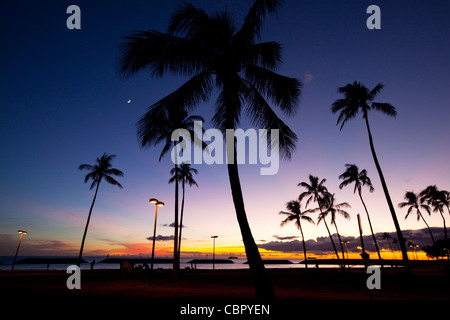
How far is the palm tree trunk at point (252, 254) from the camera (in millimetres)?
5965

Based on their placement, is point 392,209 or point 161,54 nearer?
point 161,54

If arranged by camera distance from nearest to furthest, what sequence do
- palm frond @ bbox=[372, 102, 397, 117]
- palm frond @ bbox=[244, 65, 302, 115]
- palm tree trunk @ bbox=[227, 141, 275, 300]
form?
palm tree trunk @ bbox=[227, 141, 275, 300] → palm frond @ bbox=[244, 65, 302, 115] → palm frond @ bbox=[372, 102, 397, 117]

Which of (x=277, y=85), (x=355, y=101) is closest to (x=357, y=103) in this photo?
(x=355, y=101)

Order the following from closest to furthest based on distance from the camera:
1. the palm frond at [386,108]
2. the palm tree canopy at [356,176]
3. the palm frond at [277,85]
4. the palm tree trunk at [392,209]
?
the palm frond at [277,85], the palm tree trunk at [392,209], the palm frond at [386,108], the palm tree canopy at [356,176]

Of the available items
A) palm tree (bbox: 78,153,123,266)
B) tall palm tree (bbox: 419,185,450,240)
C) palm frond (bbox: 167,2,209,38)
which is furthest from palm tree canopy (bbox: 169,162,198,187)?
tall palm tree (bbox: 419,185,450,240)

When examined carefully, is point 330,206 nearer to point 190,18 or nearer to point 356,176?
point 356,176

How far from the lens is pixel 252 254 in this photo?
20.9ft

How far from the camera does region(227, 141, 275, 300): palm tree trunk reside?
→ 596 cm

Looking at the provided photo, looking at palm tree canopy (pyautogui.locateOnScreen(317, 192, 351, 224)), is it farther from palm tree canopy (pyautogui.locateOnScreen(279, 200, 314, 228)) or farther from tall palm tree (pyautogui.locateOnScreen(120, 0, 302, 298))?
tall palm tree (pyautogui.locateOnScreen(120, 0, 302, 298))

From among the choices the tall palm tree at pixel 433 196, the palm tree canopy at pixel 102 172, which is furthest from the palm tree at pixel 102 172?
the tall palm tree at pixel 433 196

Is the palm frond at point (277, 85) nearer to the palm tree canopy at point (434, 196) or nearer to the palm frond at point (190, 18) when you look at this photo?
the palm frond at point (190, 18)

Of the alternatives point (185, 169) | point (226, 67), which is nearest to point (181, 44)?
point (226, 67)

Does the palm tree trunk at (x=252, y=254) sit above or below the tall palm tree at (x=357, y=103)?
below
